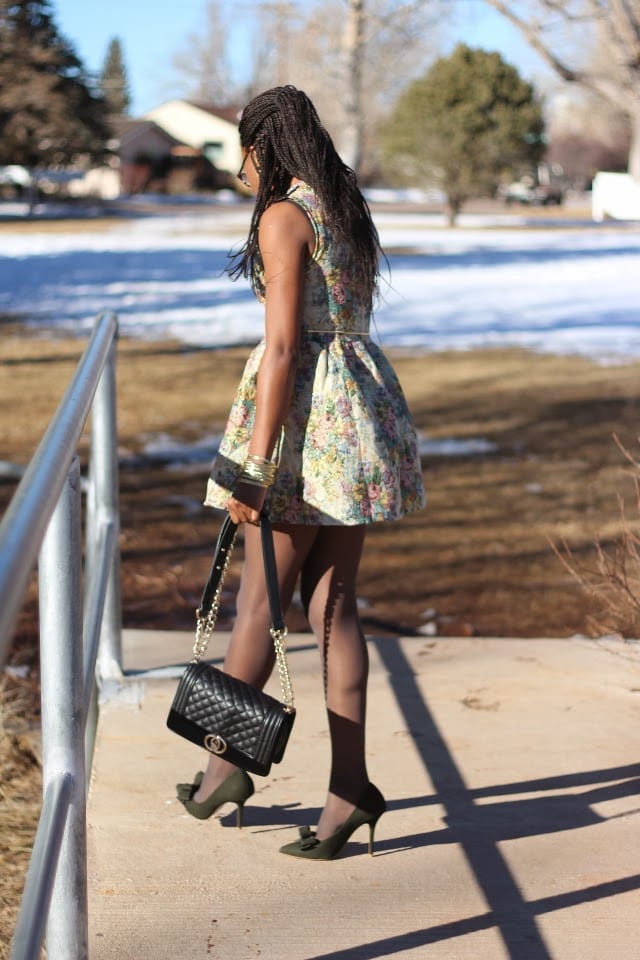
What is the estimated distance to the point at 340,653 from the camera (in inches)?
107

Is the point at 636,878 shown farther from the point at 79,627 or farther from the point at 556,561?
the point at 556,561

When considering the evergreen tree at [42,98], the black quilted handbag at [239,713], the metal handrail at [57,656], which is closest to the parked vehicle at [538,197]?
the evergreen tree at [42,98]

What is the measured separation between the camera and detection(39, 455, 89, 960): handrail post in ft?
6.19

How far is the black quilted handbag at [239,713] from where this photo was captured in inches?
95.8

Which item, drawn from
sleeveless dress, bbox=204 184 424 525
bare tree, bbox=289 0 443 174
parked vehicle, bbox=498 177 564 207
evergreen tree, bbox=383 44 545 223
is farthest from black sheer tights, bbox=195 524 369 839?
parked vehicle, bbox=498 177 564 207

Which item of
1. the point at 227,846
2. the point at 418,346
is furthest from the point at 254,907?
the point at 418,346

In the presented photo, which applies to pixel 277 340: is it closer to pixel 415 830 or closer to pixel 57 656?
pixel 57 656

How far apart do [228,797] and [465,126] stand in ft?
114

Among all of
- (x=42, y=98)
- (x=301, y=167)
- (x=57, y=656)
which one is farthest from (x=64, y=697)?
(x=42, y=98)

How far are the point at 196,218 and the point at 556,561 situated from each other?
33739mm

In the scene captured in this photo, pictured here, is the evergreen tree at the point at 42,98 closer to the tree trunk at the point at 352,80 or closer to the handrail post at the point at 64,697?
the tree trunk at the point at 352,80

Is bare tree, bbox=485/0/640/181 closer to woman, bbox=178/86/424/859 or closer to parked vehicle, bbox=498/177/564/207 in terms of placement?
woman, bbox=178/86/424/859

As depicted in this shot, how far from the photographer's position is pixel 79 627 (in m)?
1.97

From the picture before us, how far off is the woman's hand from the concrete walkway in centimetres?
77
